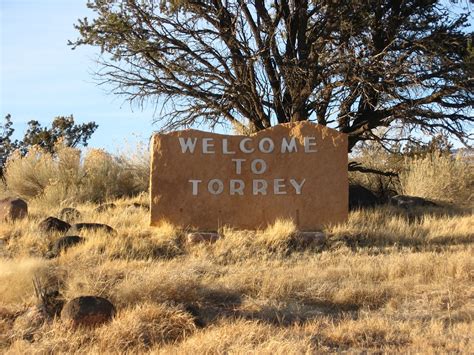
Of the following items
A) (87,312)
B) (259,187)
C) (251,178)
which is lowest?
(87,312)

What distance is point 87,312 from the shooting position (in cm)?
611

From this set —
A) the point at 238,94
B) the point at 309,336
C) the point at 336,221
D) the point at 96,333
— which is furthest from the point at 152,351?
the point at 238,94

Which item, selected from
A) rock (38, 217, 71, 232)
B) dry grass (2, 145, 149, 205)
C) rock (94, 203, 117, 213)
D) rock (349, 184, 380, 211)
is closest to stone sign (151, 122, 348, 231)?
rock (38, 217, 71, 232)

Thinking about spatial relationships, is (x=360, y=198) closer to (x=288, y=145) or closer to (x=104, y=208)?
(x=288, y=145)

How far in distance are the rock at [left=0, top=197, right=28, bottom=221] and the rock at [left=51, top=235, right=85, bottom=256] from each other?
272 cm

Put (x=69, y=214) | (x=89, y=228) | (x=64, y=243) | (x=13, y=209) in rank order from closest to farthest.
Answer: (x=64, y=243), (x=89, y=228), (x=13, y=209), (x=69, y=214)

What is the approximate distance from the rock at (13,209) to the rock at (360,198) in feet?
24.0

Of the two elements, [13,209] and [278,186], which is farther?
[13,209]

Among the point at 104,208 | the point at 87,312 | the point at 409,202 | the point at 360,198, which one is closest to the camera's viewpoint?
the point at 87,312

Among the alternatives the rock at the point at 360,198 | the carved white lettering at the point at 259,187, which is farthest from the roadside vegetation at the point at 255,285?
the rock at the point at 360,198

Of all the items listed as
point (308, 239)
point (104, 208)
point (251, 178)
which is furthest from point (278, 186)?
point (104, 208)

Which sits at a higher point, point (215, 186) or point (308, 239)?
point (215, 186)

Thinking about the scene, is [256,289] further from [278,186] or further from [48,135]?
[48,135]

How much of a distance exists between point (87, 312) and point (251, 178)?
636cm
